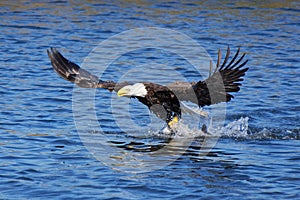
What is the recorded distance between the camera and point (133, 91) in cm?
914

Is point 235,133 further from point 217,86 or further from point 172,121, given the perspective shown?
point 217,86

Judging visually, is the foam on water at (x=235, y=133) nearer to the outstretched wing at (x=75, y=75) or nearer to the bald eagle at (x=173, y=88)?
the bald eagle at (x=173, y=88)

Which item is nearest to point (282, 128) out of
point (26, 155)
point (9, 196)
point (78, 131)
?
point (78, 131)

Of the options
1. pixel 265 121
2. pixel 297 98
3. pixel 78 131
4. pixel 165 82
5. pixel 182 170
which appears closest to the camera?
pixel 182 170

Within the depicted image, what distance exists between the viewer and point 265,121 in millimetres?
10102

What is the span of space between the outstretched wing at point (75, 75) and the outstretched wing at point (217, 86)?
1007 mm

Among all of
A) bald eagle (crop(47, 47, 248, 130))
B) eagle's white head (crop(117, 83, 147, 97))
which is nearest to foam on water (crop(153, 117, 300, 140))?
bald eagle (crop(47, 47, 248, 130))

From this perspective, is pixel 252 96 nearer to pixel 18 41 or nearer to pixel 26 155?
pixel 26 155

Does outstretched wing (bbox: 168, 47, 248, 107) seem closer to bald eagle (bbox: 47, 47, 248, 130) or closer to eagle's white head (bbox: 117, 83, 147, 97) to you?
bald eagle (bbox: 47, 47, 248, 130)

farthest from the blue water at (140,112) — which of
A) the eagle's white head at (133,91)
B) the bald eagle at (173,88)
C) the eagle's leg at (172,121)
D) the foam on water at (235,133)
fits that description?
the eagle's white head at (133,91)

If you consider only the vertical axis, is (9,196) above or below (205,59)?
below

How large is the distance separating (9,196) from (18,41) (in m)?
8.87

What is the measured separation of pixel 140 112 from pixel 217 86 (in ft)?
7.65

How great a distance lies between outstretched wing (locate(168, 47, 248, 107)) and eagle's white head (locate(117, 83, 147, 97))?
49 cm
